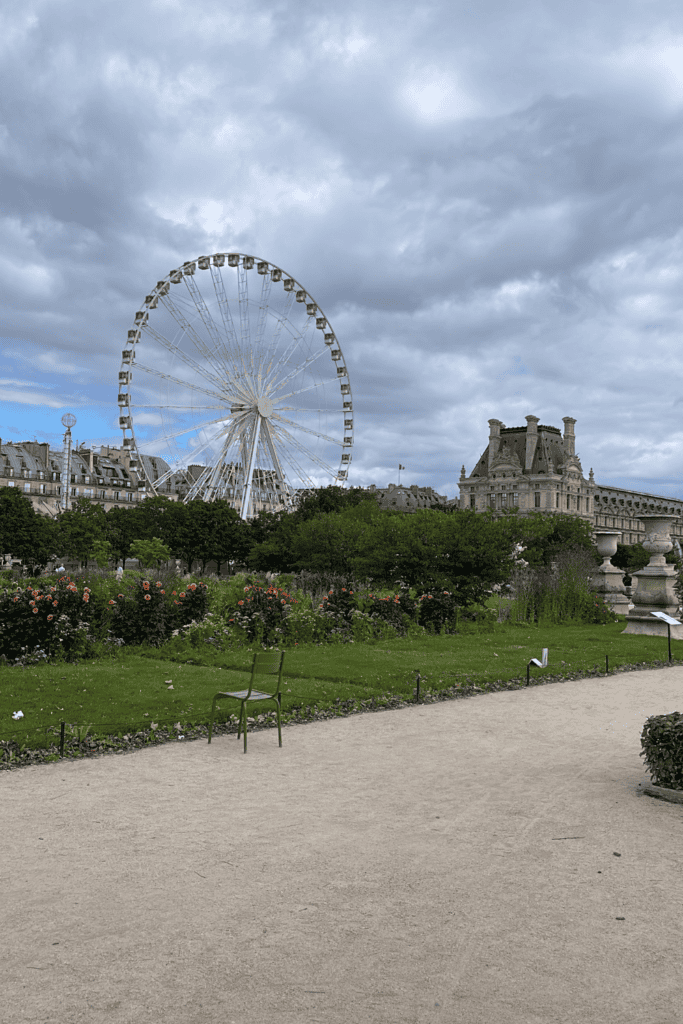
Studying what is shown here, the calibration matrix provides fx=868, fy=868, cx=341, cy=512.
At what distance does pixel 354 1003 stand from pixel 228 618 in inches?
499

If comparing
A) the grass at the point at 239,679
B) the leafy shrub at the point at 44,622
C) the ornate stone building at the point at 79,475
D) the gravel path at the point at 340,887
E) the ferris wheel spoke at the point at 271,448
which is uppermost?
the ornate stone building at the point at 79,475

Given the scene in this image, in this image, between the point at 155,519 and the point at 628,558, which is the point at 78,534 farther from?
the point at 628,558

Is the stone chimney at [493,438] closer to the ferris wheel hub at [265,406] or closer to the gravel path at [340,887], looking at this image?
the ferris wheel hub at [265,406]

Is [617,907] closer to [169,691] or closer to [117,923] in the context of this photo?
[117,923]

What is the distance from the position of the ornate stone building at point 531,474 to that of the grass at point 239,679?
320 ft

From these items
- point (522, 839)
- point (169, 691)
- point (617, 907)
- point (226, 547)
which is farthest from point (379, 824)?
point (226, 547)

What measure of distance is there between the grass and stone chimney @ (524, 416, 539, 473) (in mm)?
100474

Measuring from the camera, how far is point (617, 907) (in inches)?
187

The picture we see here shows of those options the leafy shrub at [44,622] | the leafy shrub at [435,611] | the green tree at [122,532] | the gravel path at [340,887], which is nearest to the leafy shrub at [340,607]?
the leafy shrub at [435,611]

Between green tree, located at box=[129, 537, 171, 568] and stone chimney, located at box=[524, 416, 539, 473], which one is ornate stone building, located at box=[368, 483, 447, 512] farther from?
green tree, located at box=[129, 537, 171, 568]

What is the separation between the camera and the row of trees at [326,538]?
20875mm

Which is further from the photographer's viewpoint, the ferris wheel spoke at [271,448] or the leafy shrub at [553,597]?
the ferris wheel spoke at [271,448]

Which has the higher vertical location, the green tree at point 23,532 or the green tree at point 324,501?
the green tree at point 324,501

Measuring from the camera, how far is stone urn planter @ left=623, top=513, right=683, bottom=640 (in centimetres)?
2042
